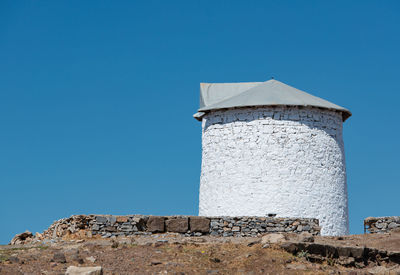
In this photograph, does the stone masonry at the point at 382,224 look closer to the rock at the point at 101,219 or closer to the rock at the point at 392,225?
the rock at the point at 392,225

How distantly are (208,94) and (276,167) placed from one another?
579 centimetres

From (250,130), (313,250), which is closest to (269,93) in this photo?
(250,130)

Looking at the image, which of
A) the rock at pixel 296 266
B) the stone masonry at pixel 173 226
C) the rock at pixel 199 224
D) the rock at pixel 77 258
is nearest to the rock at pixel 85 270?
the rock at pixel 77 258

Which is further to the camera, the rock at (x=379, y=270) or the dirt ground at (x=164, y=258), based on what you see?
the rock at (x=379, y=270)

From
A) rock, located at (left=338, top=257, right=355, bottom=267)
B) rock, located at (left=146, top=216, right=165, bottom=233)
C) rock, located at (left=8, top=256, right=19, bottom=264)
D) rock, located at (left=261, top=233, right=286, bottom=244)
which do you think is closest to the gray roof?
rock, located at (left=146, top=216, right=165, bottom=233)

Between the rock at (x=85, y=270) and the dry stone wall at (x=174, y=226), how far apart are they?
4.19 m

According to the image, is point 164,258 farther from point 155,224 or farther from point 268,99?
point 268,99

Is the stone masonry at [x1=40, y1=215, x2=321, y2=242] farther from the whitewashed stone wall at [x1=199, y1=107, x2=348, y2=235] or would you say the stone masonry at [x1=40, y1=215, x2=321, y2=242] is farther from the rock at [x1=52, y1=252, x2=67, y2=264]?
the whitewashed stone wall at [x1=199, y1=107, x2=348, y2=235]

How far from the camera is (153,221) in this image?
16438 mm

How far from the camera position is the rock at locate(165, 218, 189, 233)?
1650cm

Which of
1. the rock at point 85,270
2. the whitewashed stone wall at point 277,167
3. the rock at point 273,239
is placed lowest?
the rock at point 85,270

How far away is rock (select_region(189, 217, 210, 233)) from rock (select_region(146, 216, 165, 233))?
0.83 m

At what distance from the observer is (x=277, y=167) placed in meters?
22.0

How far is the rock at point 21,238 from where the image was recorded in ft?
59.0
